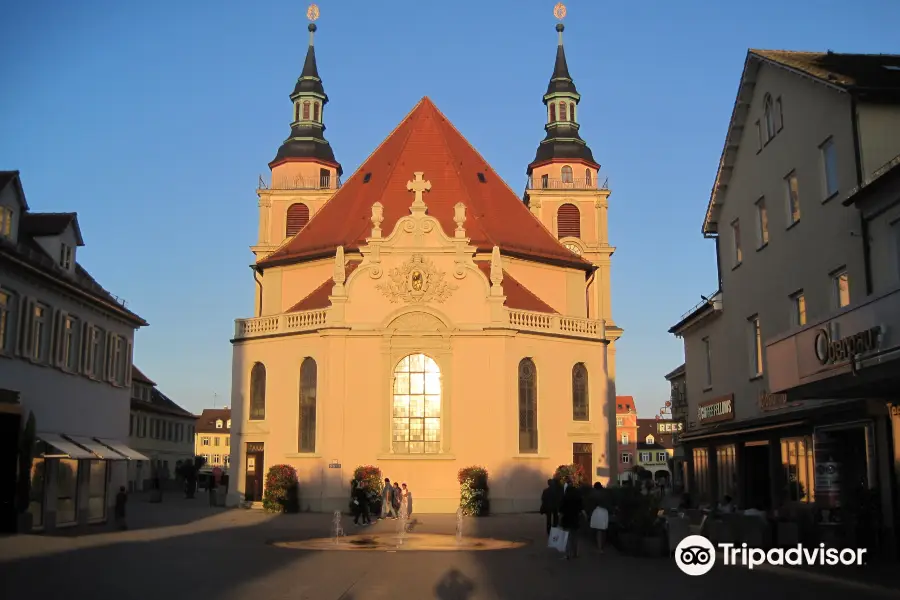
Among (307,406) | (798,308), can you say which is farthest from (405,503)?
(798,308)

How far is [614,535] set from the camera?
21.8 metres

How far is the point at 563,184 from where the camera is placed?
57719 millimetres

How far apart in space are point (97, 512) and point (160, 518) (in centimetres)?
501

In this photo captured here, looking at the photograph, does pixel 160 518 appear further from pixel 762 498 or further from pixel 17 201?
pixel 762 498

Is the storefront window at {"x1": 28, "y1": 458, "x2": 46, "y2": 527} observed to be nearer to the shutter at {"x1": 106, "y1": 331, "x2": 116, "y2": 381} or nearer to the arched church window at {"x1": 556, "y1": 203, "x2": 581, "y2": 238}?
the shutter at {"x1": 106, "y1": 331, "x2": 116, "y2": 381}

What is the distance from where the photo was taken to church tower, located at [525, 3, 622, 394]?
56469 millimetres

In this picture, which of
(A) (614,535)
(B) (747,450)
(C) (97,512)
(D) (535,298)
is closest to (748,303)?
(B) (747,450)

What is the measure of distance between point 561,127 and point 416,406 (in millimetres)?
27137

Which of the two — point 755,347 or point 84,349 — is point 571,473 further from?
point 84,349

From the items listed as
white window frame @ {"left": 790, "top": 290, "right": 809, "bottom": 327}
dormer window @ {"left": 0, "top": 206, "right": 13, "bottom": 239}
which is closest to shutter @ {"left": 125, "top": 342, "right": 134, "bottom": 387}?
dormer window @ {"left": 0, "top": 206, "right": 13, "bottom": 239}

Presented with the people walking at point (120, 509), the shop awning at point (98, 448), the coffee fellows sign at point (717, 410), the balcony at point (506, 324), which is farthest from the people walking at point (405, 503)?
the coffee fellows sign at point (717, 410)

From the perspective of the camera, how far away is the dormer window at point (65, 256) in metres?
28.0

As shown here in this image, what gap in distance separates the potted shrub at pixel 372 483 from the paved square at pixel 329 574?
10361 mm

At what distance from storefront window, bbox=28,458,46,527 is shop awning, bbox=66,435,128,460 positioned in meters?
1.81
